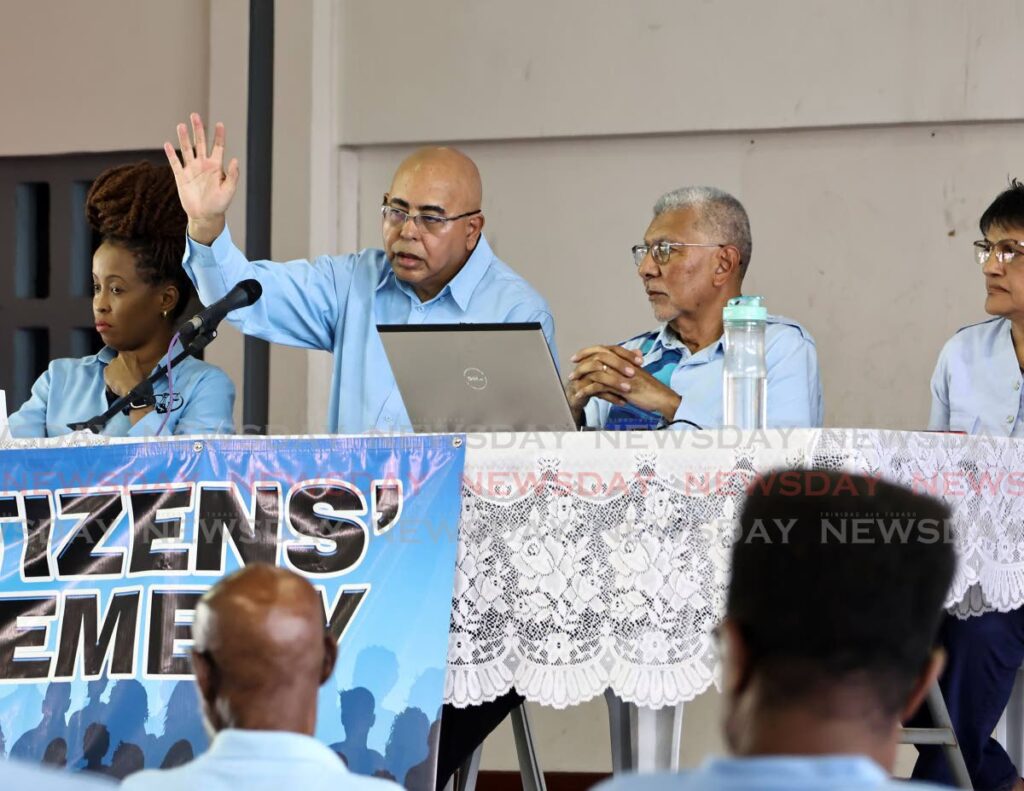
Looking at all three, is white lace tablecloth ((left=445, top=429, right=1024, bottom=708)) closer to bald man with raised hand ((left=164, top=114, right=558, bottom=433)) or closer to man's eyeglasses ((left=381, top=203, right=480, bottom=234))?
bald man with raised hand ((left=164, top=114, right=558, bottom=433))

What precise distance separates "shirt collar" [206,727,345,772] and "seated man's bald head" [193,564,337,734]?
0.07 metres

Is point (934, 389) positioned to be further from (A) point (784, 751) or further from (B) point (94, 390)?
(A) point (784, 751)

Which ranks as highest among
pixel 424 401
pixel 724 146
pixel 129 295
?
pixel 724 146

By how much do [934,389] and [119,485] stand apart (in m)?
2.06

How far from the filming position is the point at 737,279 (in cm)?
362

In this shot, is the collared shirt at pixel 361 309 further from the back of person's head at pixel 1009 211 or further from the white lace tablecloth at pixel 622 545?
the white lace tablecloth at pixel 622 545

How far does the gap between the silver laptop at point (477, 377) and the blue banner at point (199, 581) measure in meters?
0.30

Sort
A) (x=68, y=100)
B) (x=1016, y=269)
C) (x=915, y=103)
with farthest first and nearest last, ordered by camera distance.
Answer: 1. (x=68, y=100)
2. (x=915, y=103)
3. (x=1016, y=269)

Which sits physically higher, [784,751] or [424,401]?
[424,401]

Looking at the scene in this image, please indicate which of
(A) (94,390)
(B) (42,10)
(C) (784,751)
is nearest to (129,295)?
(A) (94,390)

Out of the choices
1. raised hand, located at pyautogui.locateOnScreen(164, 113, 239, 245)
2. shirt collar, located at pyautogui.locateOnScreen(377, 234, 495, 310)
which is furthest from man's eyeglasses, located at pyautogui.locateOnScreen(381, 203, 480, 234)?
raised hand, located at pyautogui.locateOnScreen(164, 113, 239, 245)

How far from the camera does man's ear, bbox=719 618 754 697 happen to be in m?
1.09

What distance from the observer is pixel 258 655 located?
4.42ft

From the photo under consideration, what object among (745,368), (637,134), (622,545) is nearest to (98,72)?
(637,134)
